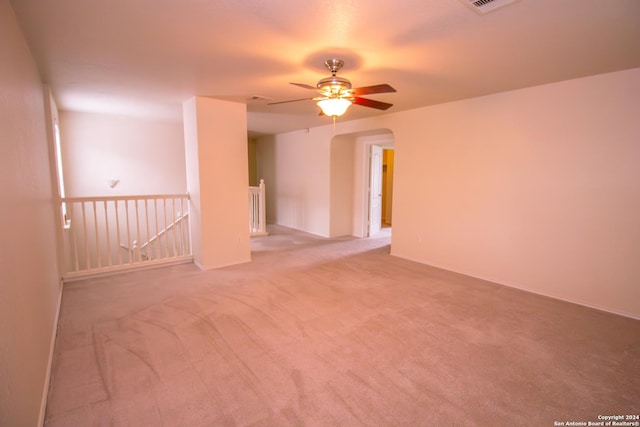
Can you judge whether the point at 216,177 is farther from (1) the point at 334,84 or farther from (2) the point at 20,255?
(2) the point at 20,255

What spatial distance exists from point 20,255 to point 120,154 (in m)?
4.96

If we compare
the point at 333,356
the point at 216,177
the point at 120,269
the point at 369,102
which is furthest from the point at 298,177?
the point at 333,356

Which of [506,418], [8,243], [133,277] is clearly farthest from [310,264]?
[8,243]

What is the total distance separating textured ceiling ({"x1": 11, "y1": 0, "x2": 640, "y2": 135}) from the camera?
1925 mm

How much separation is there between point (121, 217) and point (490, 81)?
258 inches

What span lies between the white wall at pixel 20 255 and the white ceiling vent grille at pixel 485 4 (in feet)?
8.53

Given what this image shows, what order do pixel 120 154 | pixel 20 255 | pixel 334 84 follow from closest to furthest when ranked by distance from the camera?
pixel 20 255 < pixel 334 84 < pixel 120 154

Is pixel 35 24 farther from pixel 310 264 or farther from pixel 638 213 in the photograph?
pixel 638 213

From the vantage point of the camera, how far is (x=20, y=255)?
1.69 meters

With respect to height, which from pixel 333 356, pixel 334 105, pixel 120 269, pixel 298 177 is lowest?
pixel 333 356

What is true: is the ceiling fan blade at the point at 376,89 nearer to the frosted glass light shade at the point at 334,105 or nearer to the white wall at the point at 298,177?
the frosted glass light shade at the point at 334,105

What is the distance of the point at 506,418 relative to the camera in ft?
5.94

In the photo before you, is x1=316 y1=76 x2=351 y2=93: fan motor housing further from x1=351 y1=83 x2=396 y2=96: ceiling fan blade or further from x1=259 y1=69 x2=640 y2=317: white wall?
x1=259 y1=69 x2=640 y2=317: white wall

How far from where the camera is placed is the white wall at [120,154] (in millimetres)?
5512
